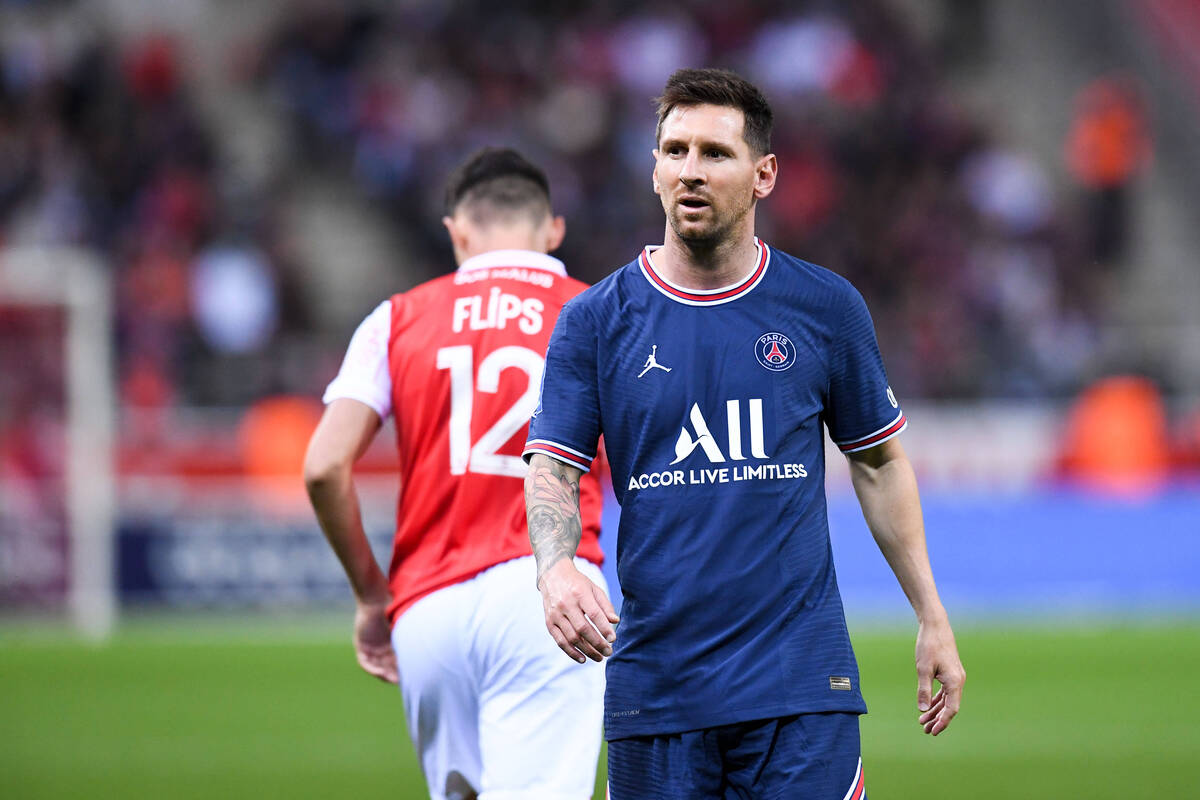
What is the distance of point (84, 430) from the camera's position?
563 inches

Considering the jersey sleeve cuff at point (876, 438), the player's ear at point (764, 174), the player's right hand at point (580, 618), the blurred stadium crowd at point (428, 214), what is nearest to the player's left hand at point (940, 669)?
the jersey sleeve cuff at point (876, 438)

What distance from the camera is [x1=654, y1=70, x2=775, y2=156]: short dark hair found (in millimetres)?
3824

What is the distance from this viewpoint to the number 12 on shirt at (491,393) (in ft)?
15.8

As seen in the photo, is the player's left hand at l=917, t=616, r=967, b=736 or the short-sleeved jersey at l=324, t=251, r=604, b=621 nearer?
the player's left hand at l=917, t=616, r=967, b=736

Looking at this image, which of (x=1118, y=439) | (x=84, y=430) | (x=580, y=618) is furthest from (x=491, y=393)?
(x=1118, y=439)

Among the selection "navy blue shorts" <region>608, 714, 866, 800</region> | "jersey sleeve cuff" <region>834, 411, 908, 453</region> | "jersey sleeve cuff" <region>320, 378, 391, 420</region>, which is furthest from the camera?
"jersey sleeve cuff" <region>320, 378, 391, 420</region>

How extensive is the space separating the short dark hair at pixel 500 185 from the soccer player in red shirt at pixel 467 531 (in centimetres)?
18

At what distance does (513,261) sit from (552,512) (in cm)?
152

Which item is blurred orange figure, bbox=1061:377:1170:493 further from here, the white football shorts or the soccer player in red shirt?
the white football shorts

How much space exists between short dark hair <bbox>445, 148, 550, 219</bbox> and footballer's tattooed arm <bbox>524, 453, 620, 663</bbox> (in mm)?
1540

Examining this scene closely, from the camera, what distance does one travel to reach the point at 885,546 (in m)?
→ 4.06

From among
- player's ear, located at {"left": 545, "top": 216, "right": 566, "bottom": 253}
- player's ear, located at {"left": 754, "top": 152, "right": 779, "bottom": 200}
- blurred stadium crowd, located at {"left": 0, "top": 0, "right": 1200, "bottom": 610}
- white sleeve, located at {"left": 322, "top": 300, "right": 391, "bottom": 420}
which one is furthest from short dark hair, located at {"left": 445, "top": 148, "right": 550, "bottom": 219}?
blurred stadium crowd, located at {"left": 0, "top": 0, "right": 1200, "bottom": 610}

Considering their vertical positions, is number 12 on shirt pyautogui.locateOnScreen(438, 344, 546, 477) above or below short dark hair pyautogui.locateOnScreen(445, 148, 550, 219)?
below

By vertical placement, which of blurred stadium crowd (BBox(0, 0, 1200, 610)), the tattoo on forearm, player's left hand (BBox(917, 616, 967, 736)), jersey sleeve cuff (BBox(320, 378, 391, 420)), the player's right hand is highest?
blurred stadium crowd (BBox(0, 0, 1200, 610))
